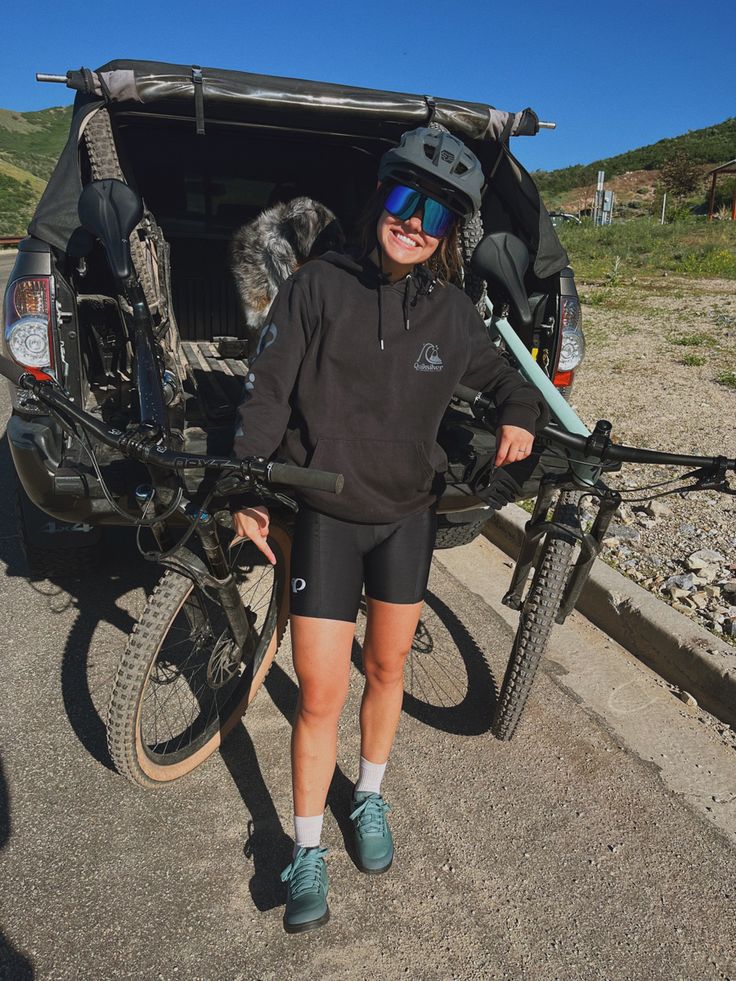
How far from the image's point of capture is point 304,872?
2.31 metres

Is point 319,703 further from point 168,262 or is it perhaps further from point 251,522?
point 168,262

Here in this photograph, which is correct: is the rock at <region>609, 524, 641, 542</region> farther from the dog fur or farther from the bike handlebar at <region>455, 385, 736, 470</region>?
the dog fur

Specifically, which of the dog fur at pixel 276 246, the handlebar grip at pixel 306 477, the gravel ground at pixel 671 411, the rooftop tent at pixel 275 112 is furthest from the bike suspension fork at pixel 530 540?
the dog fur at pixel 276 246

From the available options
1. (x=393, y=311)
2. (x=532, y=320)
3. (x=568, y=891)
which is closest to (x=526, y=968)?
(x=568, y=891)

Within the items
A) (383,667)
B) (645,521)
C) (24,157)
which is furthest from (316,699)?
(24,157)

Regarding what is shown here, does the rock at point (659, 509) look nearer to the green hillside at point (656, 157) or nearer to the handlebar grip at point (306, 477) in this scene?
the handlebar grip at point (306, 477)

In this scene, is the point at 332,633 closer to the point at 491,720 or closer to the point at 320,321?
the point at 320,321

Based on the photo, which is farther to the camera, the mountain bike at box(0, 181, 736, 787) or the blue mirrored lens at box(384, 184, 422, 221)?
the mountain bike at box(0, 181, 736, 787)

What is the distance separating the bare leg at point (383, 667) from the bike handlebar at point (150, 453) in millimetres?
514

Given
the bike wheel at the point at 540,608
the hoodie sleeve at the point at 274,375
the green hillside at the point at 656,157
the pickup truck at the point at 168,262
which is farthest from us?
the green hillside at the point at 656,157

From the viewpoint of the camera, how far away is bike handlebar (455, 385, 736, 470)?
2398 mm

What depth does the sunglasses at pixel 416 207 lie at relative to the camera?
86.4 inches

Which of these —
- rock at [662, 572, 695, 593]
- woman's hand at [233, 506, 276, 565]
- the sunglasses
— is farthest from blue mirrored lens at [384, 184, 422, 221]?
rock at [662, 572, 695, 593]

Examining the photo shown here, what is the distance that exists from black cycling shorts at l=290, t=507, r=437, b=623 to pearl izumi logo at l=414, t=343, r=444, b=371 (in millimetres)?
468
